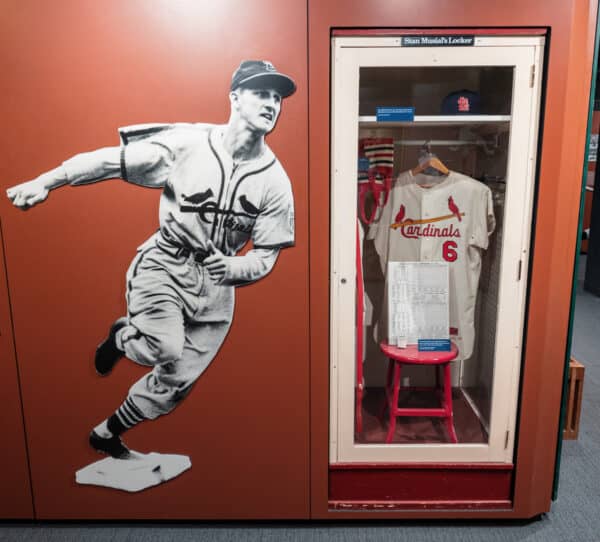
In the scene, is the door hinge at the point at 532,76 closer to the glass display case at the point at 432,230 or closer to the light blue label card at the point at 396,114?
the glass display case at the point at 432,230

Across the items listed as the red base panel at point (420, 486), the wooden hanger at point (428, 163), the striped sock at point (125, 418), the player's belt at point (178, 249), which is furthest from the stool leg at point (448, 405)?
the striped sock at point (125, 418)

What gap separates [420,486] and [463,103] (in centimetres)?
169

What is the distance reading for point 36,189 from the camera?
208 centimetres

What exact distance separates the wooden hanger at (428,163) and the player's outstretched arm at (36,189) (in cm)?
154

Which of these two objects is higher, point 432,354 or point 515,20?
point 515,20

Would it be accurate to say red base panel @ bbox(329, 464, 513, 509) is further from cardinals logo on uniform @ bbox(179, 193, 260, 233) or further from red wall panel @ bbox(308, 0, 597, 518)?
cardinals logo on uniform @ bbox(179, 193, 260, 233)

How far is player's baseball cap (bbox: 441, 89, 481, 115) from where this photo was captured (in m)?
2.20

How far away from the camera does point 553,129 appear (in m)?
2.02

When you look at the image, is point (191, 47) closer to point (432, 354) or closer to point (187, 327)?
point (187, 327)

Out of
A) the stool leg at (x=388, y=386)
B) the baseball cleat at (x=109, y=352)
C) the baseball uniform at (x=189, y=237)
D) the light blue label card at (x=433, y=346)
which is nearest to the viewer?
the baseball uniform at (x=189, y=237)

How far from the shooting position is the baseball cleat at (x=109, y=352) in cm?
218

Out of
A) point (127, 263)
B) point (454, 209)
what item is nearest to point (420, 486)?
point (454, 209)

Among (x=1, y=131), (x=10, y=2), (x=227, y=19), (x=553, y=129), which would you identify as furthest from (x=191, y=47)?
(x=553, y=129)

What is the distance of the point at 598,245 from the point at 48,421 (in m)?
6.27
